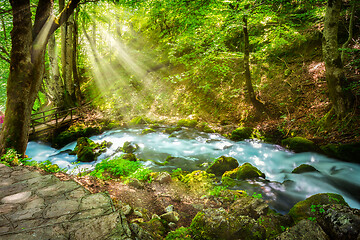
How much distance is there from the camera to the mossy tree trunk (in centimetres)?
448

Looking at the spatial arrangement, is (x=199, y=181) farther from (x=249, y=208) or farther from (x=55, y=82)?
(x=55, y=82)

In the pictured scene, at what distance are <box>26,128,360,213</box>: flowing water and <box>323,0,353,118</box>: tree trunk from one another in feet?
6.77

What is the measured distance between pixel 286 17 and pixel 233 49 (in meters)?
3.78

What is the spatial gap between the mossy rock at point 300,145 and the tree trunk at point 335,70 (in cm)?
140

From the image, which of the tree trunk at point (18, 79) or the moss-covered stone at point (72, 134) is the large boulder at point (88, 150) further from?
the tree trunk at point (18, 79)

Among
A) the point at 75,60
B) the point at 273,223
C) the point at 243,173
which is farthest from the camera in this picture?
the point at 75,60

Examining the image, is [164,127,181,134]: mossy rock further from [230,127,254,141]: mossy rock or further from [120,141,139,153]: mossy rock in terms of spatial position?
[230,127,254,141]: mossy rock

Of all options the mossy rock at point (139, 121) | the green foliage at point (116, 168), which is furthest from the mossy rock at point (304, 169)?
the mossy rock at point (139, 121)

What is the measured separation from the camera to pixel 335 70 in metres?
6.02

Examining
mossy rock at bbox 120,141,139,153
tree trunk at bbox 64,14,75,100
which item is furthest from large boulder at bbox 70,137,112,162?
tree trunk at bbox 64,14,75,100

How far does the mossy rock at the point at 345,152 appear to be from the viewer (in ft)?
18.2

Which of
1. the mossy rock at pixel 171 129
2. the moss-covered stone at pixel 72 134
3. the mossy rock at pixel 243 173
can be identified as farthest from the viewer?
the moss-covered stone at pixel 72 134

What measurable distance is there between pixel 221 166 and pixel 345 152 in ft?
13.9

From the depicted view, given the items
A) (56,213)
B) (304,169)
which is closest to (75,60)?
(56,213)
